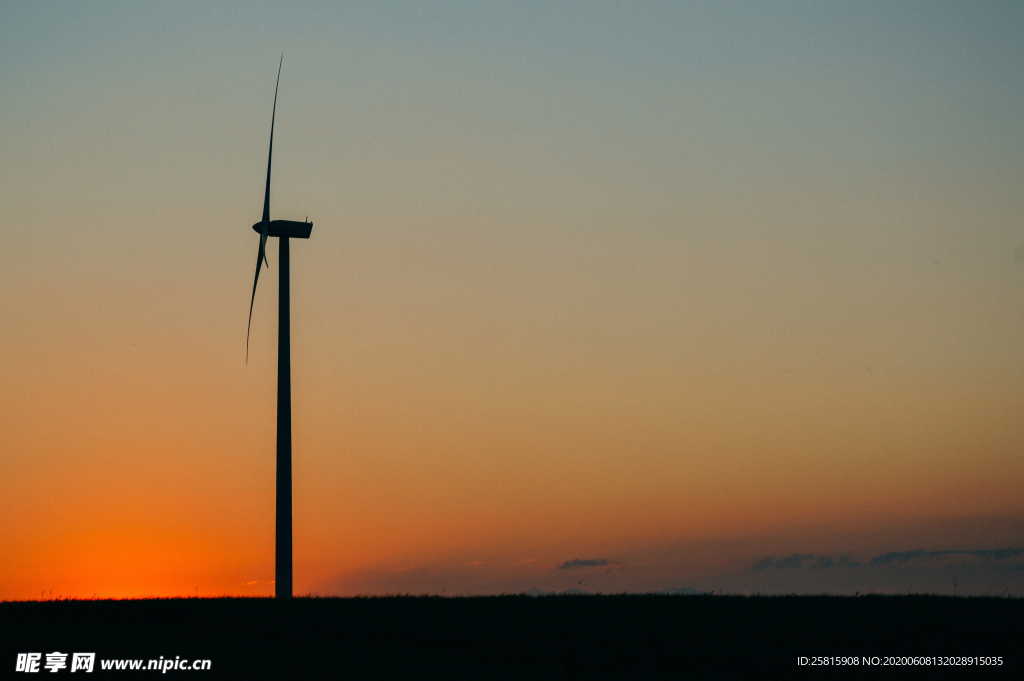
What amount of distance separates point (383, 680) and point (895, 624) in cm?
1978

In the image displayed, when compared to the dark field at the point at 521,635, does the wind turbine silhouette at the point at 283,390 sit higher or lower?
higher

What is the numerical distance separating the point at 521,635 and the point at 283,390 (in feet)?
74.5

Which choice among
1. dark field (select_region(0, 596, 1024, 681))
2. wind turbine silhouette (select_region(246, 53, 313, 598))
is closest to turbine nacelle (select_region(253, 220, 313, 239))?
wind turbine silhouette (select_region(246, 53, 313, 598))

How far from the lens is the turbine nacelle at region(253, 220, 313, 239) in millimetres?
74188

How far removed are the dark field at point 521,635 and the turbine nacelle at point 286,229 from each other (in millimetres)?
21438

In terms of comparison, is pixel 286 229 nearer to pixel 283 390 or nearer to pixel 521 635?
pixel 283 390

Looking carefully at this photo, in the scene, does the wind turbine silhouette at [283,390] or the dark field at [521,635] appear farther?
the wind turbine silhouette at [283,390]

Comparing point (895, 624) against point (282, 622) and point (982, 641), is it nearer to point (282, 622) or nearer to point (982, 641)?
point (982, 641)

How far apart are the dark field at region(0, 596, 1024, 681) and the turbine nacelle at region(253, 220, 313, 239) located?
2144 cm

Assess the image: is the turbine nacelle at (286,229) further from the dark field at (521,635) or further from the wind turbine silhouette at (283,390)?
the dark field at (521,635)

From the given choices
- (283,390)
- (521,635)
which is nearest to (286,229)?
(283,390)

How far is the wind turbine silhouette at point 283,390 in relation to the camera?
6538cm

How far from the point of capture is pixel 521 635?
5016 cm

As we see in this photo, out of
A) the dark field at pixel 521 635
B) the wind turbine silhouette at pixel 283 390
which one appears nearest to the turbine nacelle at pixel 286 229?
the wind turbine silhouette at pixel 283 390
